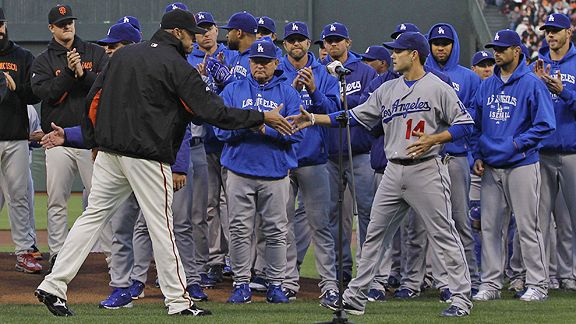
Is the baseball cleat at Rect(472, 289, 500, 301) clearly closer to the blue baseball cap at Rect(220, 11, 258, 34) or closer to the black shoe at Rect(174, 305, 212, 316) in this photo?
the black shoe at Rect(174, 305, 212, 316)

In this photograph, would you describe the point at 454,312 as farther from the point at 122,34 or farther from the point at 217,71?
the point at 122,34

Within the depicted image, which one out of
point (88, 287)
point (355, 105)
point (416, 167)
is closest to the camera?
point (416, 167)

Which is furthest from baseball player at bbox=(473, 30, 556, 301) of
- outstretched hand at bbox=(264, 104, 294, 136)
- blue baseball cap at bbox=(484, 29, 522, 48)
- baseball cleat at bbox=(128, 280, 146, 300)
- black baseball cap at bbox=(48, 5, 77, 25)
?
black baseball cap at bbox=(48, 5, 77, 25)

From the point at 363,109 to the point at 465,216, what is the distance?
1.83 m

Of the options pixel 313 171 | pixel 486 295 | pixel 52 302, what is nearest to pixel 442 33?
pixel 313 171

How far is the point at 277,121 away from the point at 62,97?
8.36 ft

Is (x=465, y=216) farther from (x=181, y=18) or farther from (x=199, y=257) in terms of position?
(x=181, y=18)

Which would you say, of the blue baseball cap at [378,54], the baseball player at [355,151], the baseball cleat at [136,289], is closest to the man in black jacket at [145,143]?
the baseball cleat at [136,289]

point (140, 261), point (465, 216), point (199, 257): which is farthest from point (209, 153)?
point (465, 216)

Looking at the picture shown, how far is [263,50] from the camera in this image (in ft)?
30.0

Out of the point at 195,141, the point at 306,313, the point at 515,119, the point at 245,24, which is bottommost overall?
the point at 306,313

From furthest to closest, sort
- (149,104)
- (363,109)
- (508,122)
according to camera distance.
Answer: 1. (508,122)
2. (363,109)
3. (149,104)

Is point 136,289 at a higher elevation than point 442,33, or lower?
lower

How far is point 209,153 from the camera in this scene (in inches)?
410
